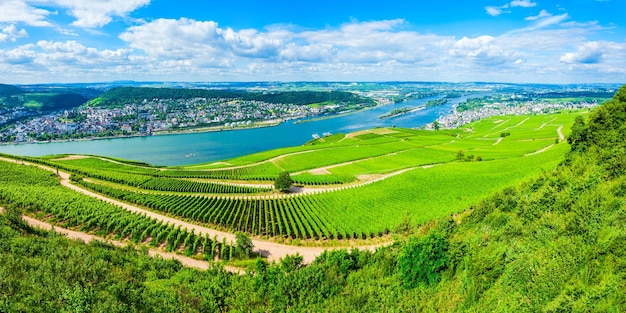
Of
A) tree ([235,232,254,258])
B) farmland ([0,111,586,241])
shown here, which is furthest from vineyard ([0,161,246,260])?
farmland ([0,111,586,241])

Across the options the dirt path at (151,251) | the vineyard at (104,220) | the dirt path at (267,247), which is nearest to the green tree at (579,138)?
the dirt path at (267,247)

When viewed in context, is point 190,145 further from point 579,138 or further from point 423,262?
point 423,262

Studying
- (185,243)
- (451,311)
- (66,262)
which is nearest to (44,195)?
(185,243)

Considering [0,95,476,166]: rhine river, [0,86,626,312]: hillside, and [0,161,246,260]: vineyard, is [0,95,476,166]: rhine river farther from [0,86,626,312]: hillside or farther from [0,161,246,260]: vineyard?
[0,86,626,312]: hillside

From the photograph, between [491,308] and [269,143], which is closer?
[491,308]

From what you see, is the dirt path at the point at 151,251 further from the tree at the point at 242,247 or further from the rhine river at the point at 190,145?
the rhine river at the point at 190,145

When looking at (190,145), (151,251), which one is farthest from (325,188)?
(190,145)

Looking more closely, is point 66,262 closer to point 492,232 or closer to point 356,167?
point 492,232
